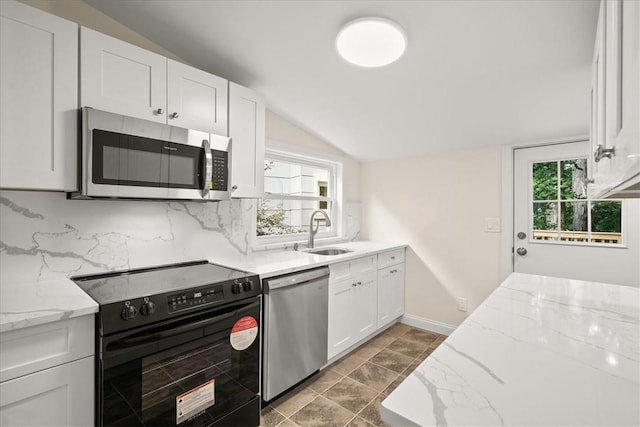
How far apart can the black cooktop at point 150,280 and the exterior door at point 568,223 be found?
2413mm

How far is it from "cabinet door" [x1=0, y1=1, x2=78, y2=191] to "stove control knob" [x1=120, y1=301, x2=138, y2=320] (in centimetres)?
64

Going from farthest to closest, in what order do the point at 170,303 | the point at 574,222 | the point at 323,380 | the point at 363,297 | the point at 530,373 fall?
the point at 363,297 → the point at 574,222 → the point at 323,380 → the point at 170,303 → the point at 530,373

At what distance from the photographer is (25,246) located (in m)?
1.56

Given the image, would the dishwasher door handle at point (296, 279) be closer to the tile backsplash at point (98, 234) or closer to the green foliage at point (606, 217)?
the tile backsplash at point (98, 234)

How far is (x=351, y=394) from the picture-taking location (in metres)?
2.17

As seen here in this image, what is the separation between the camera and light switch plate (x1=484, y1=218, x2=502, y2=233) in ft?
9.30

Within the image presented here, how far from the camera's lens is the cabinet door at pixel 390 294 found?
3.03 metres

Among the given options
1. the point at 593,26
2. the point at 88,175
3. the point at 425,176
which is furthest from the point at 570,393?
the point at 425,176

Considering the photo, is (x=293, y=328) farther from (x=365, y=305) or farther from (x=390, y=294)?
(x=390, y=294)

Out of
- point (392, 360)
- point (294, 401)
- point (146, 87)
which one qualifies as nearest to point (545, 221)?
point (392, 360)

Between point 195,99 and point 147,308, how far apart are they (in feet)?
4.07

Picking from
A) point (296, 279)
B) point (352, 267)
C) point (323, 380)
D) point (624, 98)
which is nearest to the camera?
point (624, 98)

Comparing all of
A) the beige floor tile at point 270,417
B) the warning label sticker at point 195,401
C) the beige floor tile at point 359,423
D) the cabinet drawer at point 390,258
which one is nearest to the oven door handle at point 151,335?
the warning label sticker at point 195,401

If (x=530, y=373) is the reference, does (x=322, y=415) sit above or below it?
below
